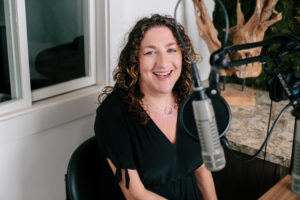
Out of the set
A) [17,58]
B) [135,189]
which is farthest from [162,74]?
[17,58]

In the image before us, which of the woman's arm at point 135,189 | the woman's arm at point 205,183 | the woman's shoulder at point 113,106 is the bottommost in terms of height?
the woman's arm at point 205,183

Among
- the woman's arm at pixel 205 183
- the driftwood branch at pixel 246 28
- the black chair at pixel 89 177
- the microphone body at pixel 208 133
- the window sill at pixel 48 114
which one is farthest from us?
the driftwood branch at pixel 246 28

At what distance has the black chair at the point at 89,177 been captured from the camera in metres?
1.09

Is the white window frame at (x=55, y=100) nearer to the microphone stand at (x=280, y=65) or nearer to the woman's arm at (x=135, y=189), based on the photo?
the woman's arm at (x=135, y=189)

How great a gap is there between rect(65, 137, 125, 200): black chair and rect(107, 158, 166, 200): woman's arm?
2.3 inches

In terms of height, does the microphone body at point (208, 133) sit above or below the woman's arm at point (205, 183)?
above

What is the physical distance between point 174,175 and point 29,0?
854mm

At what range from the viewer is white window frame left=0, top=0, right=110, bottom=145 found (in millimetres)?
1237

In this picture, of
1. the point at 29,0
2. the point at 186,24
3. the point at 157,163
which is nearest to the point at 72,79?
the point at 29,0

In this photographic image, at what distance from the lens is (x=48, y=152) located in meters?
1.41

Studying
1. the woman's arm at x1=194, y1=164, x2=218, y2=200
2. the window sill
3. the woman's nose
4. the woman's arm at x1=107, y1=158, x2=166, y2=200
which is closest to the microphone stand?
the woman's nose

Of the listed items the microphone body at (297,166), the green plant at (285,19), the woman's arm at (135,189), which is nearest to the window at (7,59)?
the woman's arm at (135,189)

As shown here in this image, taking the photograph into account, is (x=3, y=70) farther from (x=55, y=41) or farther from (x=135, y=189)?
(x=135, y=189)

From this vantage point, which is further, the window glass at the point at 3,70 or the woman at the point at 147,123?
the window glass at the point at 3,70
